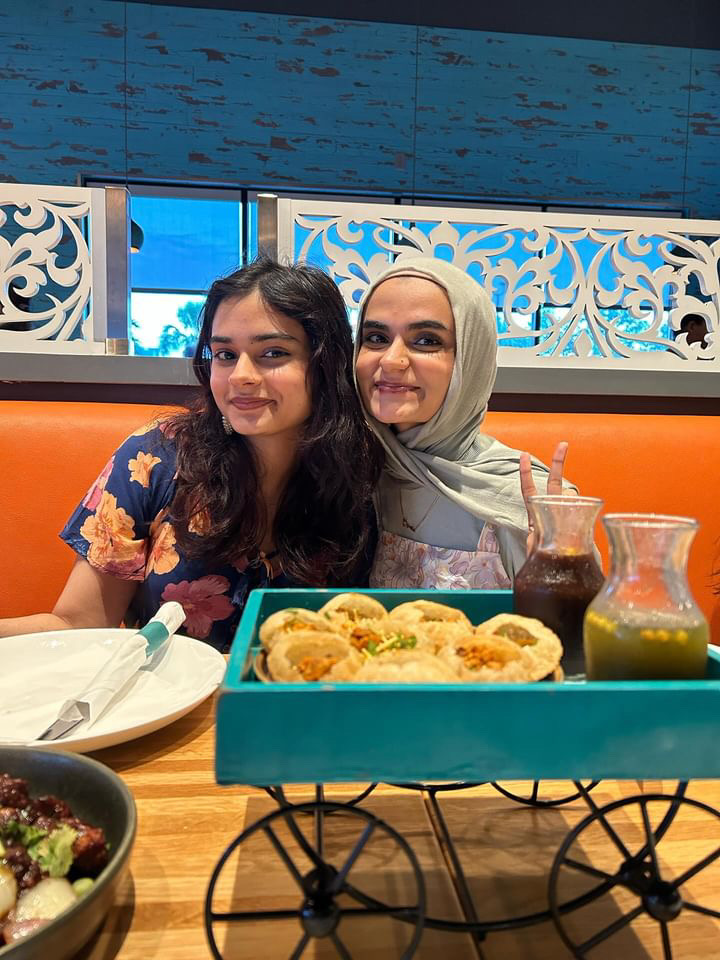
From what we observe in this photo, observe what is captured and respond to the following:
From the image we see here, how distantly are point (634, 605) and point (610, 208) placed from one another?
798 cm

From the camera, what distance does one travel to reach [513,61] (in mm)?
7059

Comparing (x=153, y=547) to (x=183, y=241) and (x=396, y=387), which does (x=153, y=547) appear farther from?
(x=183, y=241)

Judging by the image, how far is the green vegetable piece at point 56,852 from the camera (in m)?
0.59

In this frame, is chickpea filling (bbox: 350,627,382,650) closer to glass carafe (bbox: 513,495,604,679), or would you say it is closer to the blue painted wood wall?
glass carafe (bbox: 513,495,604,679)

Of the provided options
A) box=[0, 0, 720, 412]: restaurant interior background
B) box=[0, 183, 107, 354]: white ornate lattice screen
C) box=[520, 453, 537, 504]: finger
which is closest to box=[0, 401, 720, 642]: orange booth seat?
box=[0, 183, 107, 354]: white ornate lattice screen

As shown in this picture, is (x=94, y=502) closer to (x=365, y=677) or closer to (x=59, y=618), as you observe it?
(x=59, y=618)

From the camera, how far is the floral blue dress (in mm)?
1645

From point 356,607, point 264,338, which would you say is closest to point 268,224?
point 264,338

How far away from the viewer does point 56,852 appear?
59cm

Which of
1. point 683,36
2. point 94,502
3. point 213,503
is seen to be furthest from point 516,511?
point 683,36

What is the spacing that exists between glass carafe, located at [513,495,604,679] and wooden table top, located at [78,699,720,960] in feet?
0.69

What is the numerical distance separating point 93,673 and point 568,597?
73 cm

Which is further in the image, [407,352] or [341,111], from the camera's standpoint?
[341,111]

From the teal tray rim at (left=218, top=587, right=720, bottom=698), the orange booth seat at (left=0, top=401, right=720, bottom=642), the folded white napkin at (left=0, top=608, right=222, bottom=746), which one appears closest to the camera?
the teal tray rim at (left=218, top=587, right=720, bottom=698)
